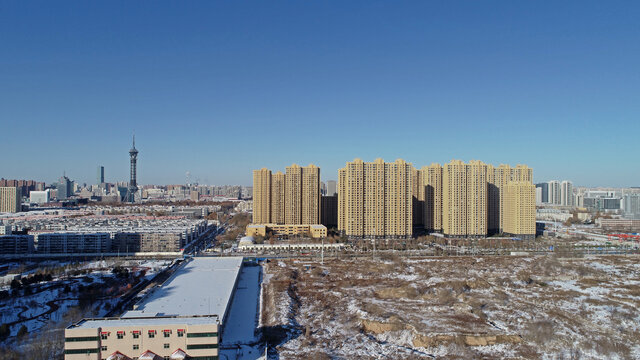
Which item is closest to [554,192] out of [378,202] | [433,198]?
[433,198]

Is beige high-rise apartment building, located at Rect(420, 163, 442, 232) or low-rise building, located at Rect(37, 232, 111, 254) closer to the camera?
low-rise building, located at Rect(37, 232, 111, 254)

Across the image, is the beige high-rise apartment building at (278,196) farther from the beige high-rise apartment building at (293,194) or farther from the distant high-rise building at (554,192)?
the distant high-rise building at (554,192)

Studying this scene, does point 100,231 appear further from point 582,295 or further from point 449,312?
point 582,295

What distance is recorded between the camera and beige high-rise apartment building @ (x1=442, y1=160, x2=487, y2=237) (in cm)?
2303

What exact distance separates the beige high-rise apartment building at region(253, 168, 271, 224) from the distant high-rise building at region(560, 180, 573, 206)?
4030cm

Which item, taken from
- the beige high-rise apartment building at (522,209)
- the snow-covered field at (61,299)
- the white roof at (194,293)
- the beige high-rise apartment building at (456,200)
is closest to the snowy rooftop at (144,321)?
the white roof at (194,293)

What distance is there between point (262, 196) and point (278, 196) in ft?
3.58

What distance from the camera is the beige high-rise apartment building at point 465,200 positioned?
2303cm

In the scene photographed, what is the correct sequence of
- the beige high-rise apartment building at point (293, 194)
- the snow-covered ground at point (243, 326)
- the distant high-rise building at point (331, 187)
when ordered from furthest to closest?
the distant high-rise building at point (331, 187), the beige high-rise apartment building at point (293, 194), the snow-covered ground at point (243, 326)

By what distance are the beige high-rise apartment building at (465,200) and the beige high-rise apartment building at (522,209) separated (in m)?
1.83

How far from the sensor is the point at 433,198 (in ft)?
81.1

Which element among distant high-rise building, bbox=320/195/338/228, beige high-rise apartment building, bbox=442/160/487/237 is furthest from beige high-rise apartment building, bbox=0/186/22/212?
beige high-rise apartment building, bbox=442/160/487/237

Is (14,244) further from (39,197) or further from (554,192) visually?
(554,192)

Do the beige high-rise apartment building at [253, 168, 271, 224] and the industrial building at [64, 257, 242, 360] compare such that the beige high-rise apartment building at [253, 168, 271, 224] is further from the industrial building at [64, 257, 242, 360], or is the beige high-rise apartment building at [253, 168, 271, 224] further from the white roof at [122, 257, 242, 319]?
the industrial building at [64, 257, 242, 360]
